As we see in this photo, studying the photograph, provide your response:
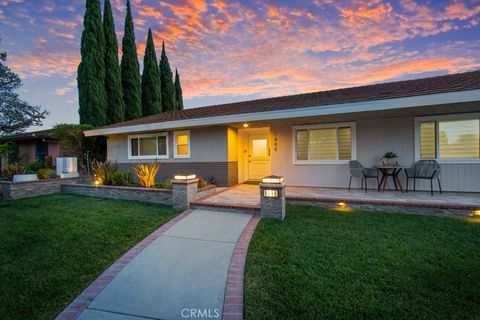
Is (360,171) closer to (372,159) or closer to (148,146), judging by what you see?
(372,159)

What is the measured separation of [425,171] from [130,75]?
21017 mm

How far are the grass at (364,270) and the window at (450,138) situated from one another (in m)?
3.30

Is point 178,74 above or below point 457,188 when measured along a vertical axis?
above

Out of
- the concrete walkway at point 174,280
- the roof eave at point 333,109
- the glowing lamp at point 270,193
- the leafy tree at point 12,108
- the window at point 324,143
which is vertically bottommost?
the concrete walkway at point 174,280

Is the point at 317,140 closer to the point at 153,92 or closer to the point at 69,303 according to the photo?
the point at 69,303

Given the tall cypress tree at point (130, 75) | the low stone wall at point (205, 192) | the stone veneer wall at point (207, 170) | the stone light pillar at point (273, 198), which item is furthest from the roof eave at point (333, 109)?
the tall cypress tree at point (130, 75)

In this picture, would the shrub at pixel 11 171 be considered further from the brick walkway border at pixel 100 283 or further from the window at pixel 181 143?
the brick walkway border at pixel 100 283

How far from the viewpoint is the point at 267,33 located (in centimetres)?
956

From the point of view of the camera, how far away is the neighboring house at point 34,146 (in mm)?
14590

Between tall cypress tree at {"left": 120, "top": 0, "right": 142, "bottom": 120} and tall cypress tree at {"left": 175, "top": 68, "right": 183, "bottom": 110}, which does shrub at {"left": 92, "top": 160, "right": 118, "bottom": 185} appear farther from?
tall cypress tree at {"left": 175, "top": 68, "right": 183, "bottom": 110}

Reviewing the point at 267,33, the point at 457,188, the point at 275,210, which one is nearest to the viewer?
the point at 275,210

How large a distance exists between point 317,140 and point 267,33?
529cm

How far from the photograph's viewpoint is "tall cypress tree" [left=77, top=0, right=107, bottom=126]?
15.1 m

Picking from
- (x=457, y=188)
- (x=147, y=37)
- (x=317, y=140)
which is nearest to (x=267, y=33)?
(x=317, y=140)
